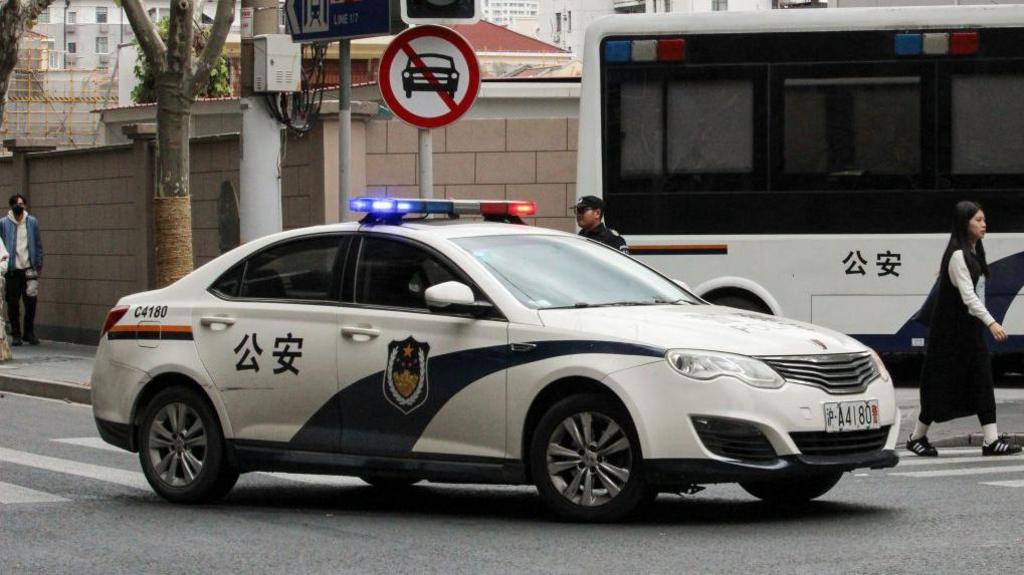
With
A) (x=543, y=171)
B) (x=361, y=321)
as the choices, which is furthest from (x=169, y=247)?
(x=361, y=321)

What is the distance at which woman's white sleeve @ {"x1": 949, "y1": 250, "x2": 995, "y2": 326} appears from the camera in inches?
479

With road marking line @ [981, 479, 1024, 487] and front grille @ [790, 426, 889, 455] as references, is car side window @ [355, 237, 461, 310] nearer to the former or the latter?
front grille @ [790, 426, 889, 455]

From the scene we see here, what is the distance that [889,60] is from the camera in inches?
656

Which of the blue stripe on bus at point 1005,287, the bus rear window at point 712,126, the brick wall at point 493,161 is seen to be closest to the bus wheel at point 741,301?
the bus rear window at point 712,126

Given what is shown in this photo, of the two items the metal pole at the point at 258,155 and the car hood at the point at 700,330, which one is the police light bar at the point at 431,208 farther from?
the metal pole at the point at 258,155

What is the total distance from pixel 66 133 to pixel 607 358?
60.1 metres

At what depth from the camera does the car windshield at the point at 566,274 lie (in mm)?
9438

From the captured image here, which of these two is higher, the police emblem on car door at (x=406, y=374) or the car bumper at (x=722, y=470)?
the police emblem on car door at (x=406, y=374)

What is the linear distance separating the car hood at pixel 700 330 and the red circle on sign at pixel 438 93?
3.24m

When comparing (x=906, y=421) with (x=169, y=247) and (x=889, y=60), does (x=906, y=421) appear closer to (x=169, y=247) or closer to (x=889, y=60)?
(x=889, y=60)

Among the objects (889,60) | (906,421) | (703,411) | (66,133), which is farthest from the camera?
(66,133)

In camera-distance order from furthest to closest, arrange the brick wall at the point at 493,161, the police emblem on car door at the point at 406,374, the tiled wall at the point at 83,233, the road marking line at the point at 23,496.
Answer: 1. the tiled wall at the point at 83,233
2. the brick wall at the point at 493,161
3. the road marking line at the point at 23,496
4. the police emblem on car door at the point at 406,374

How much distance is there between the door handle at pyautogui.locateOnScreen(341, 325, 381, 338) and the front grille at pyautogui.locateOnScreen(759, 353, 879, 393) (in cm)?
207

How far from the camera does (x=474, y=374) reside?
924 cm
